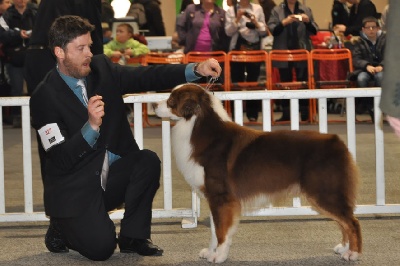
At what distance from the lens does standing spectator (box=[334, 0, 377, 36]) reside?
13555mm

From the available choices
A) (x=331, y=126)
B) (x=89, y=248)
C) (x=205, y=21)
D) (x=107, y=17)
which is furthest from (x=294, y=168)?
(x=107, y=17)

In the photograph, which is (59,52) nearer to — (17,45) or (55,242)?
(55,242)

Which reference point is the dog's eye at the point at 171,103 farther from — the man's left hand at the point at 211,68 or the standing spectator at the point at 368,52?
the standing spectator at the point at 368,52

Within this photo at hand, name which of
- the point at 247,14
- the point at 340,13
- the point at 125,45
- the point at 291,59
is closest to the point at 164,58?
the point at 125,45

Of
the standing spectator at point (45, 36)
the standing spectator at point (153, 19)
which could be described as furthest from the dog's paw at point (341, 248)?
the standing spectator at point (153, 19)

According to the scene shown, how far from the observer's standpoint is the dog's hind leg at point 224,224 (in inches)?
188

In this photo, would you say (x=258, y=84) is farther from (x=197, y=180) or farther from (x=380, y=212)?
(x=197, y=180)

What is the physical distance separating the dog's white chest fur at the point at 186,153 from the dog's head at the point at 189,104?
51mm

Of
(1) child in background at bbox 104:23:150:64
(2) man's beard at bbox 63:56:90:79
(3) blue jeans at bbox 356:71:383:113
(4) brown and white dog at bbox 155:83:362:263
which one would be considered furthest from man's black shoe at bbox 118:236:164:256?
(1) child in background at bbox 104:23:150:64

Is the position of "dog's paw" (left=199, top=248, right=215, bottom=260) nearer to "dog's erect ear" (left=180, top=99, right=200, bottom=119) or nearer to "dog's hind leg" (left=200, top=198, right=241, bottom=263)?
"dog's hind leg" (left=200, top=198, right=241, bottom=263)

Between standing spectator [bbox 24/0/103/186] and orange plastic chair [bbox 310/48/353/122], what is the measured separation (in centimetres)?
628

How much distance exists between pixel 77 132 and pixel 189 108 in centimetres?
62

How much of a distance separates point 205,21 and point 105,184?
782 centimetres

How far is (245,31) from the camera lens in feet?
41.0
